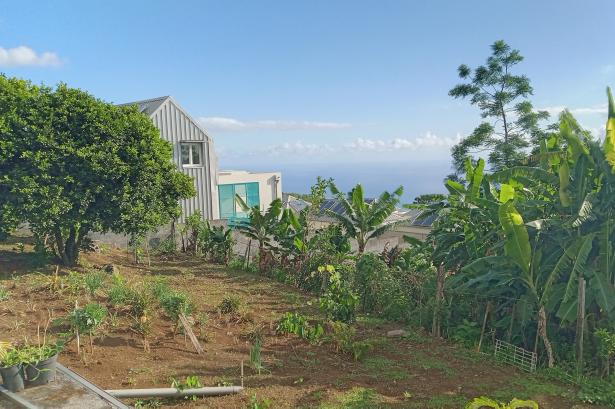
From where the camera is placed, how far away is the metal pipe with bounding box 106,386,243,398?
16.9 feet

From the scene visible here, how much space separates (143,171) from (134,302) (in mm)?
4300

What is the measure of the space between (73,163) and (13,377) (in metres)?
6.55

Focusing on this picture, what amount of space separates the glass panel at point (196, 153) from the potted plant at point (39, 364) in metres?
18.8

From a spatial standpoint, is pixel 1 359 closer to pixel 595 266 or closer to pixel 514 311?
pixel 514 311

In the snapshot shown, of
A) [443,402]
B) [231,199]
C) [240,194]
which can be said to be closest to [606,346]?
[443,402]

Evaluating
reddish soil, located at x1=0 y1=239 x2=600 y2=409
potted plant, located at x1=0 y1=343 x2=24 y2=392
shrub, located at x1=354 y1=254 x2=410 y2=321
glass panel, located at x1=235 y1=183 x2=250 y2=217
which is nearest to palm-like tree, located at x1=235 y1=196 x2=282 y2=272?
shrub, located at x1=354 y1=254 x2=410 y2=321

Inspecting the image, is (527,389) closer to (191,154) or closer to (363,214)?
(363,214)

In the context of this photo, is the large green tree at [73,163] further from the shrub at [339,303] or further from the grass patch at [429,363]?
the grass patch at [429,363]

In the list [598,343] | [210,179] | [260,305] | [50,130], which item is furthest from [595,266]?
[210,179]

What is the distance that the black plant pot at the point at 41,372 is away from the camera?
507 cm

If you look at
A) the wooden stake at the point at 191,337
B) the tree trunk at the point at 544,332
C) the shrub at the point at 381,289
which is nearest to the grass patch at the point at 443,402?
the tree trunk at the point at 544,332

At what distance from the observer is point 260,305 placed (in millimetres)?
10227

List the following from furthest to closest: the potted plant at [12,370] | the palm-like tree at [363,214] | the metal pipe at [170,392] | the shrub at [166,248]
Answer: the shrub at [166,248] → the palm-like tree at [363,214] → the metal pipe at [170,392] → the potted plant at [12,370]

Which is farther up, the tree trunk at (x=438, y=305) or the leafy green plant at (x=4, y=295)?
the leafy green plant at (x=4, y=295)
